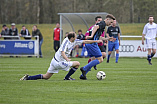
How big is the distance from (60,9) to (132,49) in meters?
14.9

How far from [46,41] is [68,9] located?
4290mm

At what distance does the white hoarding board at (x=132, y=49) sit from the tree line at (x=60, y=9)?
230 inches

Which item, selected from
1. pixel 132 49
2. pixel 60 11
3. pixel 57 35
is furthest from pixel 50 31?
pixel 132 49

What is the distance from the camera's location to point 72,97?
7625mm

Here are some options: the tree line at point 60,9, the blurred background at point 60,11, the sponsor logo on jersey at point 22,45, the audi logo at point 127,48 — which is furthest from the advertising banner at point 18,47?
the tree line at point 60,9

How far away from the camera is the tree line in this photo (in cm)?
3094

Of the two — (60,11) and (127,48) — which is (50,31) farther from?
(127,48)

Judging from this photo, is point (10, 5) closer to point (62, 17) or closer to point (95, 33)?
point (62, 17)

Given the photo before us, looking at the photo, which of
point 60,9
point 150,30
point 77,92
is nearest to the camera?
point 77,92

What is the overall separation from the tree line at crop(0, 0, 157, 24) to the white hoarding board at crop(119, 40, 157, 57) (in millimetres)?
5849

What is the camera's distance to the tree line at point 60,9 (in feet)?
102

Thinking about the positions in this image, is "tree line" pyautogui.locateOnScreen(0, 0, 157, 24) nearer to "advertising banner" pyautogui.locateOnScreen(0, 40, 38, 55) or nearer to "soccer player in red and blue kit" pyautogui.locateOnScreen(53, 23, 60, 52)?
"soccer player in red and blue kit" pyautogui.locateOnScreen(53, 23, 60, 52)

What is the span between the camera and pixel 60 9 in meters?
38.0

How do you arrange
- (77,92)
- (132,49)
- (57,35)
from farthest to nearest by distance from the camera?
(57,35), (132,49), (77,92)
